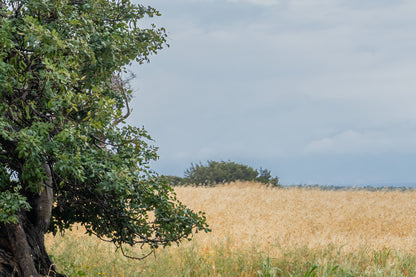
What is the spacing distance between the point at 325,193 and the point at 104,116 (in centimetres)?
2222

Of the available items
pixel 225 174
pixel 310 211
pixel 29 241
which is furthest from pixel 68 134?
pixel 225 174

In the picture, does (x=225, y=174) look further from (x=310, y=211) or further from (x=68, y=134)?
(x=68, y=134)

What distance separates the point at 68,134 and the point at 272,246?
5.98 metres

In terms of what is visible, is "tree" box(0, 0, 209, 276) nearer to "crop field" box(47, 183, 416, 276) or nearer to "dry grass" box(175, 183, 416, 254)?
"crop field" box(47, 183, 416, 276)

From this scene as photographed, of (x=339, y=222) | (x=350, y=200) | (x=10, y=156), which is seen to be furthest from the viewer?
(x=350, y=200)

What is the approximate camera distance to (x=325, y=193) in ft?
85.6

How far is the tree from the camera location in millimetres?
5535

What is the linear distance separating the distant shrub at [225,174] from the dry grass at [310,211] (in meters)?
12.0

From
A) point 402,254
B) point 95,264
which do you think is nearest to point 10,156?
point 95,264

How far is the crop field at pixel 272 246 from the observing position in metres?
8.56

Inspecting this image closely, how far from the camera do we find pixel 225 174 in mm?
38688

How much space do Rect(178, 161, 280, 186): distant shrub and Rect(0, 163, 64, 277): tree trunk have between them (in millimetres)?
30582

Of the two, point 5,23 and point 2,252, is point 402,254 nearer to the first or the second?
point 2,252

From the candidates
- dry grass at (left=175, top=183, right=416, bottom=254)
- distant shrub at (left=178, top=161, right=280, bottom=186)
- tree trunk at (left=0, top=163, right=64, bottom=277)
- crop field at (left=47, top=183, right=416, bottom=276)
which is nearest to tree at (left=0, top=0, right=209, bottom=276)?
tree trunk at (left=0, top=163, right=64, bottom=277)
